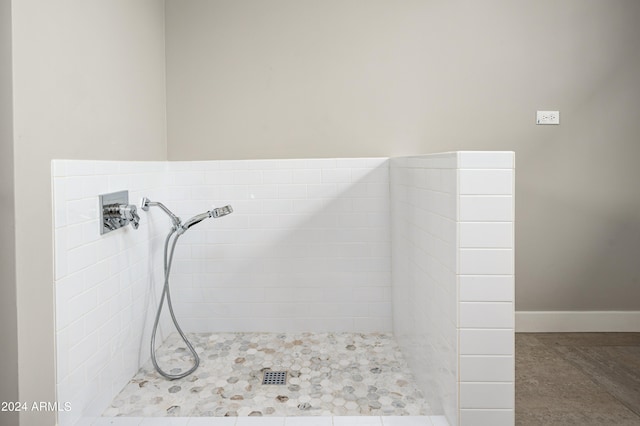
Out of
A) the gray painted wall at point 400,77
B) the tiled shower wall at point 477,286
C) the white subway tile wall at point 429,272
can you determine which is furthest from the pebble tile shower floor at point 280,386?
the gray painted wall at point 400,77

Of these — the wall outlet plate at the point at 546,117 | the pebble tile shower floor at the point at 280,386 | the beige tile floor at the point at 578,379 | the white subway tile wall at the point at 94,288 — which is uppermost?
the wall outlet plate at the point at 546,117

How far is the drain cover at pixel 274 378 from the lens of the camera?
2.29 m

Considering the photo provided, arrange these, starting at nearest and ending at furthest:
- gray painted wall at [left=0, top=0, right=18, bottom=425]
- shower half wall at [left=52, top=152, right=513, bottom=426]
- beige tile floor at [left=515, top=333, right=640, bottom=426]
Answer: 1. gray painted wall at [left=0, top=0, right=18, bottom=425]
2. shower half wall at [left=52, top=152, right=513, bottom=426]
3. beige tile floor at [left=515, top=333, right=640, bottom=426]

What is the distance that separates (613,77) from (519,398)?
2.11 m

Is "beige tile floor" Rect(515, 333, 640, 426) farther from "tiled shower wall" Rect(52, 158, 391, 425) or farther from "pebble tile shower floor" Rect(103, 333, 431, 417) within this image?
"tiled shower wall" Rect(52, 158, 391, 425)

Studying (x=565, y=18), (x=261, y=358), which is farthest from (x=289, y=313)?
(x=565, y=18)

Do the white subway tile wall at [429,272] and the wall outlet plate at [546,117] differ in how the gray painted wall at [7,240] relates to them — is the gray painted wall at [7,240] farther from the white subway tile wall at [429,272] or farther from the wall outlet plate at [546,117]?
the wall outlet plate at [546,117]

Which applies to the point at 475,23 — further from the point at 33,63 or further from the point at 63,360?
the point at 63,360

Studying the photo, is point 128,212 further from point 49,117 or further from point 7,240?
point 7,240

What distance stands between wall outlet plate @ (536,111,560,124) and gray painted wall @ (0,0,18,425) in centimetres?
283

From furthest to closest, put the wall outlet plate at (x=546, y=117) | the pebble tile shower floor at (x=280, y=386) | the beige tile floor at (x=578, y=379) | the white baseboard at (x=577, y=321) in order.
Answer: the white baseboard at (x=577, y=321) < the wall outlet plate at (x=546, y=117) < the beige tile floor at (x=578, y=379) < the pebble tile shower floor at (x=280, y=386)

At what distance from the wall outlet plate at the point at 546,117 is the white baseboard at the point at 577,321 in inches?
48.0

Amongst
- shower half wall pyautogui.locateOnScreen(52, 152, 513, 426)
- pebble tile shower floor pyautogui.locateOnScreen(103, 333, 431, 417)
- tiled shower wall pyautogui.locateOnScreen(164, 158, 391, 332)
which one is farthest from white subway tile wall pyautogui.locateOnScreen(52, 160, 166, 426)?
tiled shower wall pyautogui.locateOnScreen(164, 158, 391, 332)

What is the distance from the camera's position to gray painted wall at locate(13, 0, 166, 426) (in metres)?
1.57
